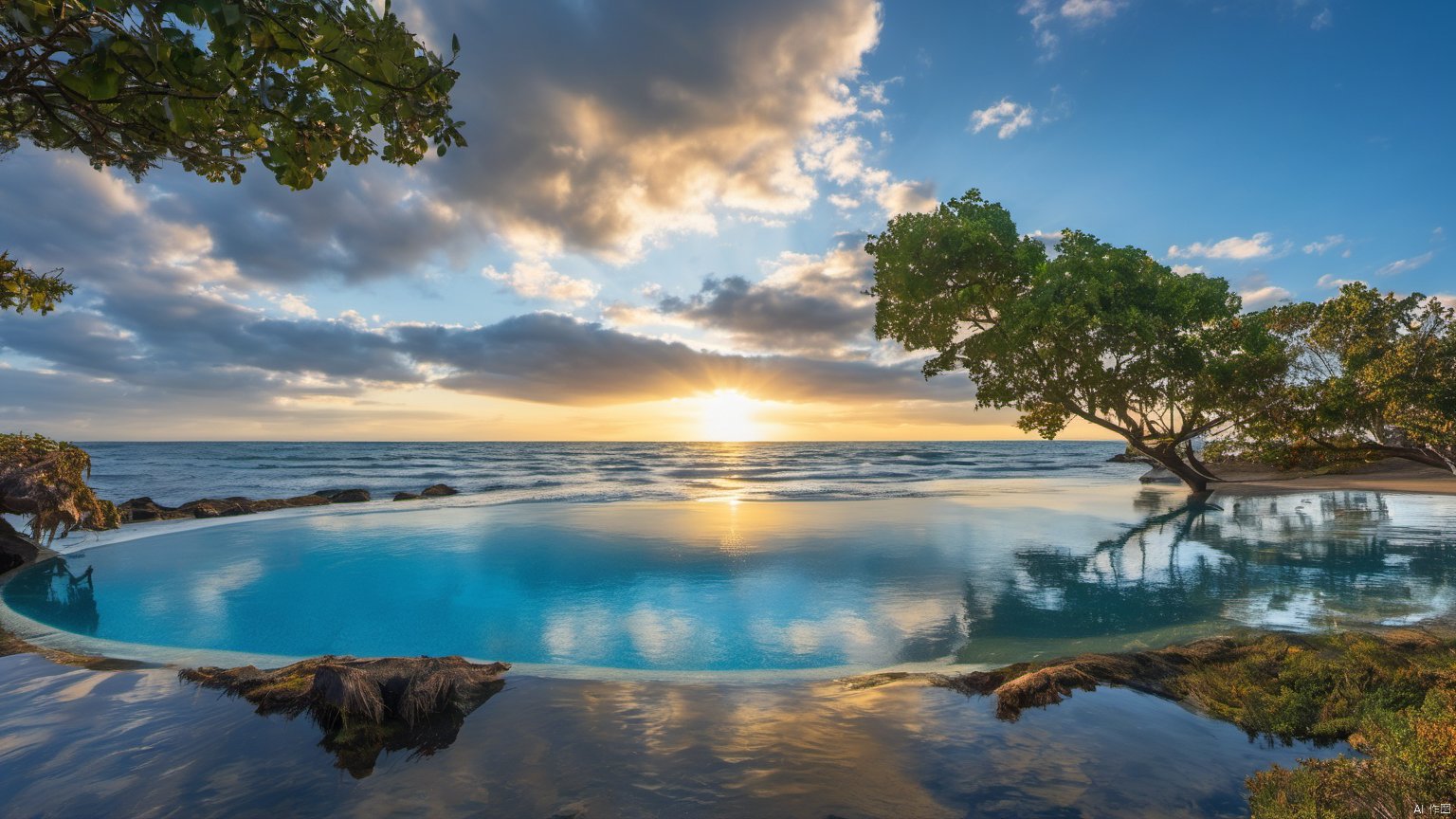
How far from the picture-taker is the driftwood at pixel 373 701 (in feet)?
15.0

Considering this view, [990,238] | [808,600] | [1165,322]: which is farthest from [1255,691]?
[1165,322]

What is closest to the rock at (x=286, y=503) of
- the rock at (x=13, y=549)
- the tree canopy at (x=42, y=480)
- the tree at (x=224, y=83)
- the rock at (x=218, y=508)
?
the rock at (x=218, y=508)

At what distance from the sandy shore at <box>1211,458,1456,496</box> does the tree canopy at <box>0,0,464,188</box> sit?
38.2m

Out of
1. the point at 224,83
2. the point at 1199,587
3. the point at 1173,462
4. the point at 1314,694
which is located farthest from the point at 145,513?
the point at 1173,462

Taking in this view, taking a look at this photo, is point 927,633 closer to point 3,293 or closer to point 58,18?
point 58,18

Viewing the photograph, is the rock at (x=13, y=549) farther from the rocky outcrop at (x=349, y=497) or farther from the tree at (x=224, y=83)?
the tree at (x=224, y=83)

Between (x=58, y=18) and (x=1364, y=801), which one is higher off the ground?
(x=58, y=18)

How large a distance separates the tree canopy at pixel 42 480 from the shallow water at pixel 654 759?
971cm

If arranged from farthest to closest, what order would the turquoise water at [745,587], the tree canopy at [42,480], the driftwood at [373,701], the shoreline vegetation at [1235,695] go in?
the tree canopy at [42,480] → the turquoise water at [745,587] → the driftwood at [373,701] → the shoreline vegetation at [1235,695]

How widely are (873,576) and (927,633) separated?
3693 millimetres

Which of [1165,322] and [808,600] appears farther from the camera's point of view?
[1165,322]

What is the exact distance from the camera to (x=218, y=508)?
24781 millimetres

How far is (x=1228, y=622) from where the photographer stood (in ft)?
29.9

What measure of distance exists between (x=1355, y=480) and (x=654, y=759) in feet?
146
